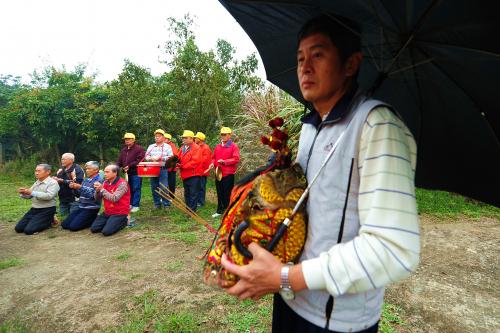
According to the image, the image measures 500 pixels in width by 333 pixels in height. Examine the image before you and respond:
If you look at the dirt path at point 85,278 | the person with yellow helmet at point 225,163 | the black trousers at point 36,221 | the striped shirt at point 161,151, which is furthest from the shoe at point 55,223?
the person with yellow helmet at point 225,163

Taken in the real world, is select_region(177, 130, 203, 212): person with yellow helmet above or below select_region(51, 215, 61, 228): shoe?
above

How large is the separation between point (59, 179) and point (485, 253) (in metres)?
9.20

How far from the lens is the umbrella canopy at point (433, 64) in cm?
104

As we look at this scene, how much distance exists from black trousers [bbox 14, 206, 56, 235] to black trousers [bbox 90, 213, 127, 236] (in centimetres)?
121

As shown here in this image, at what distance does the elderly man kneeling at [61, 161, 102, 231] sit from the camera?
23.1 feet

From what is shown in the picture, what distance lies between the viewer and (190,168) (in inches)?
312

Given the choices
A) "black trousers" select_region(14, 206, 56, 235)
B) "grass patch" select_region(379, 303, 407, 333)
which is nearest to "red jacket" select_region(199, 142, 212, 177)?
"black trousers" select_region(14, 206, 56, 235)

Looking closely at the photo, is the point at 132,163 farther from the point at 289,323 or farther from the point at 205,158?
the point at 289,323

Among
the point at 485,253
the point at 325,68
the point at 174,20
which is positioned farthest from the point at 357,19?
the point at 174,20

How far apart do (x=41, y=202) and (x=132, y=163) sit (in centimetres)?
231

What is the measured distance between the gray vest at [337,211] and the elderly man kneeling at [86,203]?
22.7ft

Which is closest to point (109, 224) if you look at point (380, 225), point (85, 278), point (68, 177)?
point (68, 177)

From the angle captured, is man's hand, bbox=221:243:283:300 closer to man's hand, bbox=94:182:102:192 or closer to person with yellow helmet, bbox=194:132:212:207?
man's hand, bbox=94:182:102:192

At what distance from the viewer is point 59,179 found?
760cm
